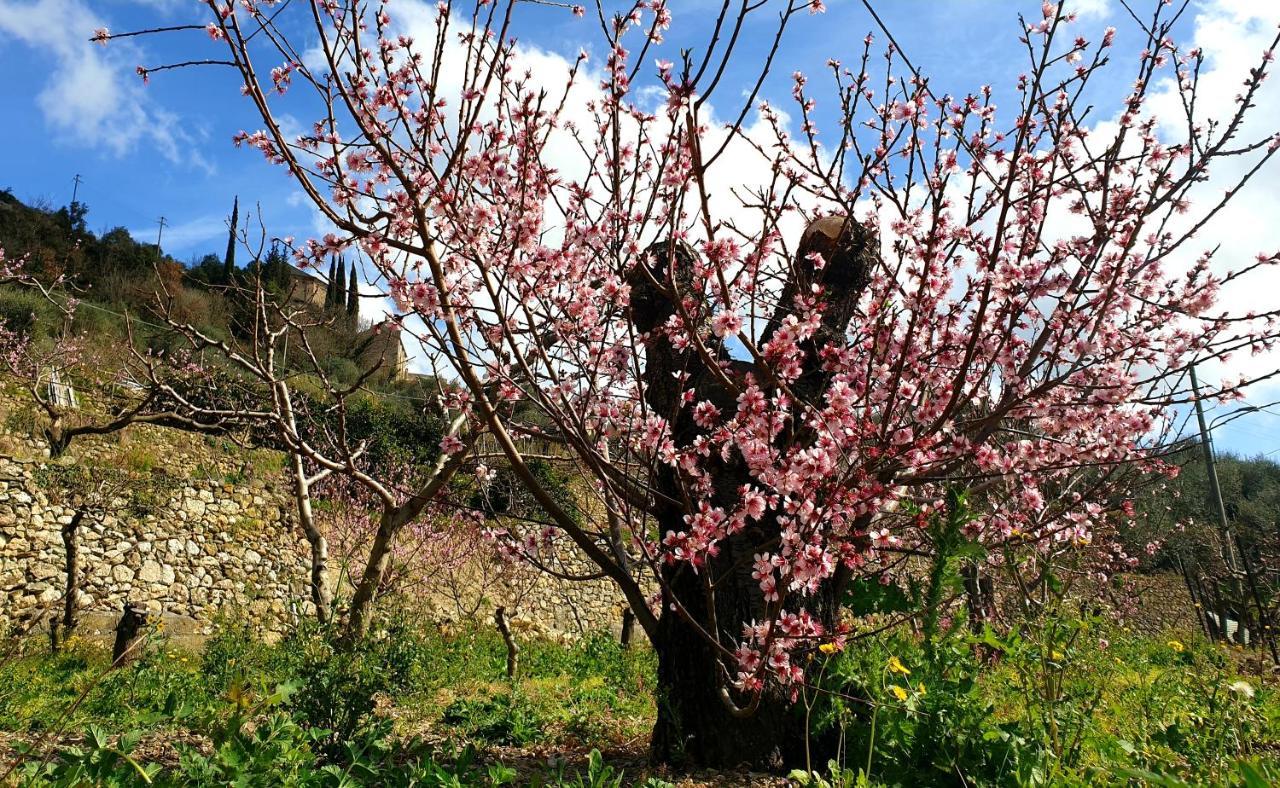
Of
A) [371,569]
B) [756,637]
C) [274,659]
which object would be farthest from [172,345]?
[756,637]

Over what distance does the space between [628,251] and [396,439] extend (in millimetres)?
14602

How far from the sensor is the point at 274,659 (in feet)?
22.6

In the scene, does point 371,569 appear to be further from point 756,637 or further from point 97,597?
point 97,597

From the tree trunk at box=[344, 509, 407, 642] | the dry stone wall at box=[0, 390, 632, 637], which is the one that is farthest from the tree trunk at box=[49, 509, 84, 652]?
the tree trunk at box=[344, 509, 407, 642]

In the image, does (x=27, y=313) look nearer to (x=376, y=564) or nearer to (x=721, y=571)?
(x=376, y=564)

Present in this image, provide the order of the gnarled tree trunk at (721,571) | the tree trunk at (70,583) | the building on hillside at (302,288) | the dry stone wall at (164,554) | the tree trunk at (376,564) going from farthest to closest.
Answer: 1. the dry stone wall at (164,554)
2. the tree trunk at (70,583)
3. the building on hillside at (302,288)
4. the tree trunk at (376,564)
5. the gnarled tree trunk at (721,571)

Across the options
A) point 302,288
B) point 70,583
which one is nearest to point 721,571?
point 70,583

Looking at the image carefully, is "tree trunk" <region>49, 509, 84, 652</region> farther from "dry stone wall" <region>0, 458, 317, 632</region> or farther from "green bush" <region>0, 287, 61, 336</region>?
"green bush" <region>0, 287, 61, 336</region>

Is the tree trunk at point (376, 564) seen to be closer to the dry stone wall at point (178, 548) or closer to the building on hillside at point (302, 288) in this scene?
the building on hillside at point (302, 288)

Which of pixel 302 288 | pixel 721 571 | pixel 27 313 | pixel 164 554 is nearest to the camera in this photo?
pixel 721 571

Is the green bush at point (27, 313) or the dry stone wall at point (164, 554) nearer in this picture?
the dry stone wall at point (164, 554)

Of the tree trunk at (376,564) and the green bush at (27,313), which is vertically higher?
the green bush at (27,313)

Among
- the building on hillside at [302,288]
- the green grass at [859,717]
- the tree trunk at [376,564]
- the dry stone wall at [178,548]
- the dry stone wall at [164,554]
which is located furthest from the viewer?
the dry stone wall at [178,548]

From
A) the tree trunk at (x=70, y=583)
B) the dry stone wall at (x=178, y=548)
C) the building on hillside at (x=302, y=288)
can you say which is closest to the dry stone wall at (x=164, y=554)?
the dry stone wall at (x=178, y=548)
